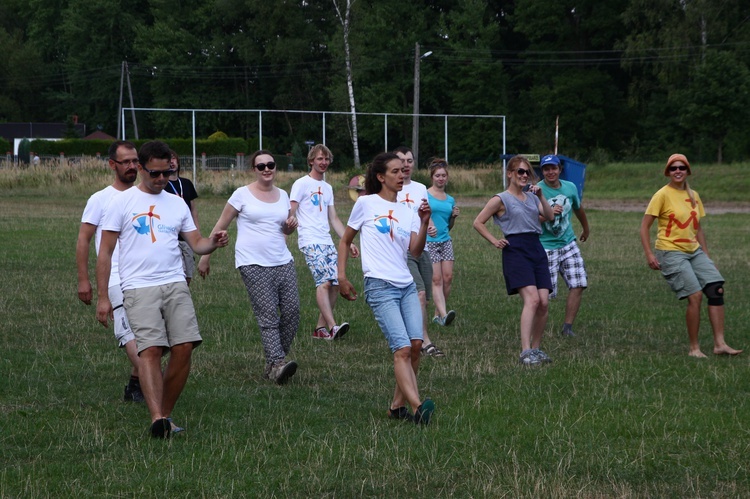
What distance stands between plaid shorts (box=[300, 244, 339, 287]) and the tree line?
133 ft

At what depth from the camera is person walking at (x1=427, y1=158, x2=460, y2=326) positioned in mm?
10648

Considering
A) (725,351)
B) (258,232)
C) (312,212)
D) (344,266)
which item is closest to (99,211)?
(344,266)

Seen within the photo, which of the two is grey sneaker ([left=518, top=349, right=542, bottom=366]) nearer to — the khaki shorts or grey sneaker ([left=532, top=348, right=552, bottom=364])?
grey sneaker ([left=532, top=348, right=552, bottom=364])

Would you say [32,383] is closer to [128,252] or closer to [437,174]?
[128,252]

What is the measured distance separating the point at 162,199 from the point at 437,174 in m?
4.54

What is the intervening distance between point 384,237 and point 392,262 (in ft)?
0.57

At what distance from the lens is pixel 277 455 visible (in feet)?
18.6

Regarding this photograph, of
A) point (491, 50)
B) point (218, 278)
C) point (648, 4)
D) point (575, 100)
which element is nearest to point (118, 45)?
point (491, 50)

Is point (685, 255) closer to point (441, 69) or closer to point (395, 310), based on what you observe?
point (395, 310)

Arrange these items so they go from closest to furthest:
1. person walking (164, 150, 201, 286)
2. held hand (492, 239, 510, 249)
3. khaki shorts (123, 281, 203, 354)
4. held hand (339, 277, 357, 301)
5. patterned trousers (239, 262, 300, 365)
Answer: khaki shorts (123, 281, 203, 354) < held hand (339, 277, 357, 301) < patterned trousers (239, 262, 300, 365) < person walking (164, 150, 201, 286) < held hand (492, 239, 510, 249)

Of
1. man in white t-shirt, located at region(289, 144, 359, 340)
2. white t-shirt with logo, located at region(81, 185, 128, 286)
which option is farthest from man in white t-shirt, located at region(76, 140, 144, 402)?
man in white t-shirt, located at region(289, 144, 359, 340)

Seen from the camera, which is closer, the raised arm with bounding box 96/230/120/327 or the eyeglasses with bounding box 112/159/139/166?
the raised arm with bounding box 96/230/120/327

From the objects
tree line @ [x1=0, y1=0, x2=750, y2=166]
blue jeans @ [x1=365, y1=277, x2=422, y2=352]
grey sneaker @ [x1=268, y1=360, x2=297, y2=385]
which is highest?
tree line @ [x1=0, y1=0, x2=750, y2=166]

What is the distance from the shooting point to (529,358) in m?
8.72
